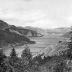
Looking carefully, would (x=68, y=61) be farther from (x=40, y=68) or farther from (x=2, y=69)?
(x=2, y=69)

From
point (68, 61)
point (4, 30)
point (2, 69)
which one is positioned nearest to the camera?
point (2, 69)

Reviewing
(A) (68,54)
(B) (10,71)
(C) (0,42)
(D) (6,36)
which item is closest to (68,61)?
(A) (68,54)

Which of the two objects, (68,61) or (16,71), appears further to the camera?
(68,61)

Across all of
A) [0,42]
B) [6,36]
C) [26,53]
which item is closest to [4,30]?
[6,36]

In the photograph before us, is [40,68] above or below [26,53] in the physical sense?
below

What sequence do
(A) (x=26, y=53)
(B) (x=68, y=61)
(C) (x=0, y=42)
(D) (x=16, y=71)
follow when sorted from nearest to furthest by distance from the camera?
(D) (x=16, y=71) → (B) (x=68, y=61) → (A) (x=26, y=53) → (C) (x=0, y=42)

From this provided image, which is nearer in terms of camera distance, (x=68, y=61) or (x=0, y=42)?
(x=68, y=61)

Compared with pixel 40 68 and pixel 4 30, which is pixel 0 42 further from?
pixel 40 68

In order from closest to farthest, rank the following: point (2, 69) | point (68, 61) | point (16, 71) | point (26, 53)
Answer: point (2, 69)
point (16, 71)
point (68, 61)
point (26, 53)

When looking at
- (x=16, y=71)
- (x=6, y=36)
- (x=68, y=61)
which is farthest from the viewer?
(x=6, y=36)
